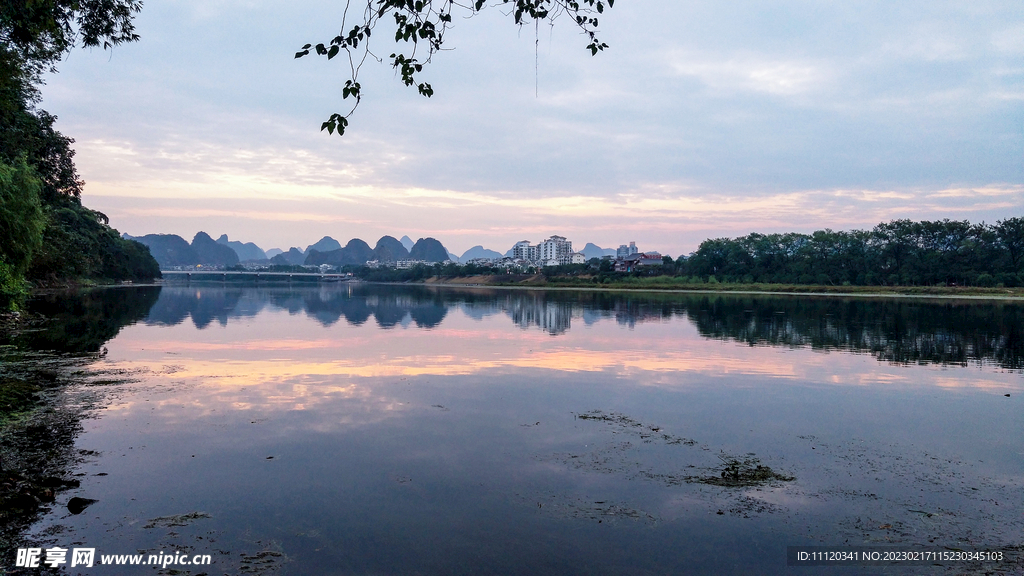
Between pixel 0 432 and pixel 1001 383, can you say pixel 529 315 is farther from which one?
pixel 0 432

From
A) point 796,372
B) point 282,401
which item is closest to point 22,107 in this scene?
point 282,401

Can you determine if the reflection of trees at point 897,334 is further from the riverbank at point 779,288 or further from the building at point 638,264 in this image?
the building at point 638,264

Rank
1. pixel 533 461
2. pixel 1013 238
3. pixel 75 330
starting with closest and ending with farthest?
1. pixel 533 461
2. pixel 75 330
3. pixel 1013 238

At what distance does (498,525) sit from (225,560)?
116 inches

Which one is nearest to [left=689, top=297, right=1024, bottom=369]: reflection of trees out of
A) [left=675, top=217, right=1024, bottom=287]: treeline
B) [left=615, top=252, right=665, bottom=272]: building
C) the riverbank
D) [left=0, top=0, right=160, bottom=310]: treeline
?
[left=0, top=0, right=160, bottom=310]: treeline

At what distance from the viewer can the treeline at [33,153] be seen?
1209 cm

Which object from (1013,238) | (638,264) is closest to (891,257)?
(1013,238)

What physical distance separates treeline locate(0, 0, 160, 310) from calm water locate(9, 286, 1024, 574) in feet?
22.8

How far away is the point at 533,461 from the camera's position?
9.54m

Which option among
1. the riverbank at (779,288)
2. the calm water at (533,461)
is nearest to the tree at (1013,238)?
the riverbank at (779,288)

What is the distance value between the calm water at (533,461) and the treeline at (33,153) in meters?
6.95

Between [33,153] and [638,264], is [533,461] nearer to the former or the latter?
[33,153]

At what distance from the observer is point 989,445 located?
35.6 feet

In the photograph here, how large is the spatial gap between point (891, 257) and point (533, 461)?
112 meters
